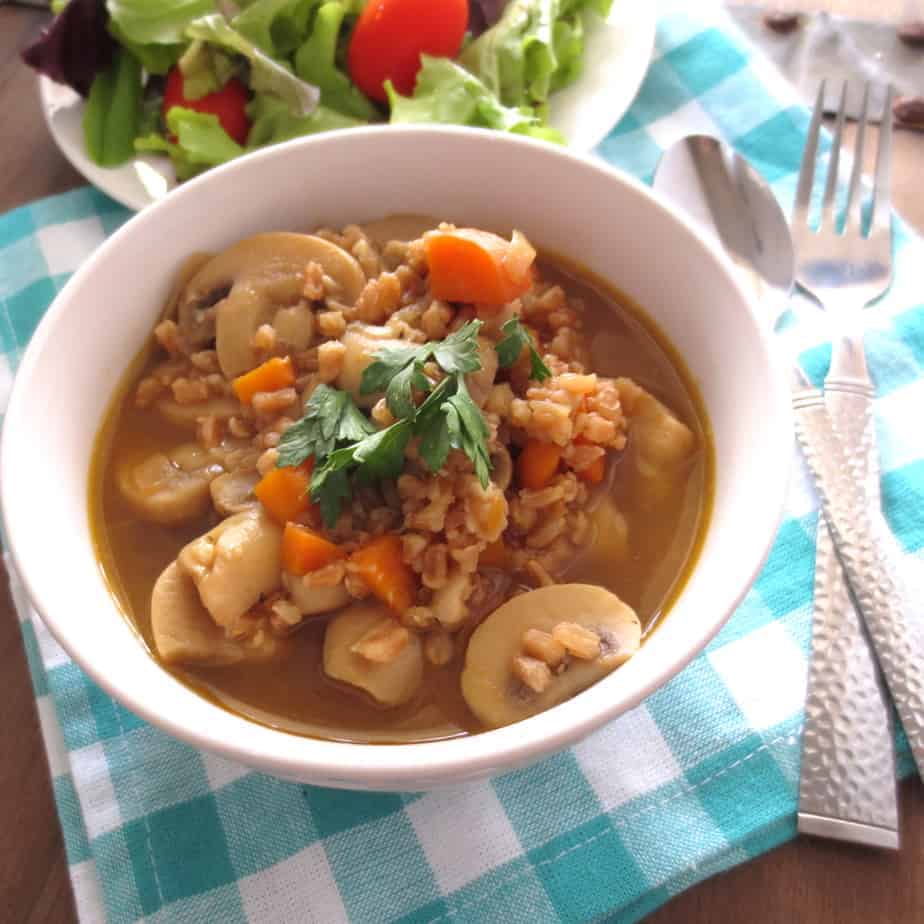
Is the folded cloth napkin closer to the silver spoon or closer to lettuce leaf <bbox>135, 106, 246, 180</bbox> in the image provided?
the silver spoon

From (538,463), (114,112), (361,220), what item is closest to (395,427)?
(538,463)

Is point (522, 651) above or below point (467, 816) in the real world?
above

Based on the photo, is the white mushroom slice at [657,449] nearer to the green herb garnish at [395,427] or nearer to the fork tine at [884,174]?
the green herb garnish at [395,427]

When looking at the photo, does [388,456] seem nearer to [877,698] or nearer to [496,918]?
[496,918]

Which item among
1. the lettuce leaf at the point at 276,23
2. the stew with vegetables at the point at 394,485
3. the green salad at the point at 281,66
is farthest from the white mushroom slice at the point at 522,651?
the lettuce leaf at the point at 276,23

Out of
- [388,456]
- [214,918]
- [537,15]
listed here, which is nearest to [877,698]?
[388,456]

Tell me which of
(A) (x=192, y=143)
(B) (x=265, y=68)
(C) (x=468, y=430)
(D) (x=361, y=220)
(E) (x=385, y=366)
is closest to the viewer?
(C) (x=468, y=430)

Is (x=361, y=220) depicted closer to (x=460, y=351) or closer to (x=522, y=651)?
(x=460, y=351)
